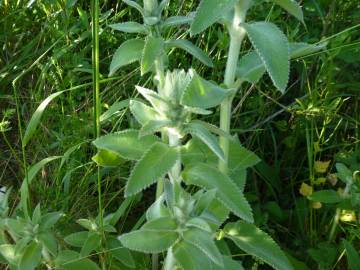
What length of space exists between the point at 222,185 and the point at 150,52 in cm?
35

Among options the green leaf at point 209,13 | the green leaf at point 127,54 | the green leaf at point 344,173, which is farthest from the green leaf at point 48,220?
the green leaf at point 344,173

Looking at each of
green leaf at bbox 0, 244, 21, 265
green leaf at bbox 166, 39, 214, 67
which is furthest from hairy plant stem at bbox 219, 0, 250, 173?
green leaf at bbox 0, 244, 21, 265

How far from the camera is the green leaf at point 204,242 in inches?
42.5

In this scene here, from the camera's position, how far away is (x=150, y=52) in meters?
1.28

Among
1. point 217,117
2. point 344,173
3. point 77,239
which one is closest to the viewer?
point 77,239

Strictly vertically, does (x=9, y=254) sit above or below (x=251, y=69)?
below

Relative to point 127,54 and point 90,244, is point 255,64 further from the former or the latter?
point 90,244

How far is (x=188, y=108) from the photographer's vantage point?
111 centimetres

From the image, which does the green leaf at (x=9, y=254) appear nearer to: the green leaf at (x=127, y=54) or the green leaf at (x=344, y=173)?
the green leaf at (x=127, y=54)

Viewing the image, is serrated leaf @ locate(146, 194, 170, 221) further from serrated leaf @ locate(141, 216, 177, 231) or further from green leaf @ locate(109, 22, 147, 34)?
green leaf @ locate(109, 22, 147, 34)

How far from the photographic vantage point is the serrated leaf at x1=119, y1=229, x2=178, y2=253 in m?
1.15

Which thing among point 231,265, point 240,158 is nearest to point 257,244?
point 231,265

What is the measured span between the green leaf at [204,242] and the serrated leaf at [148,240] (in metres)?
0.04

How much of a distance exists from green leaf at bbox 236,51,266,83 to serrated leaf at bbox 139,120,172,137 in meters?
0.24
